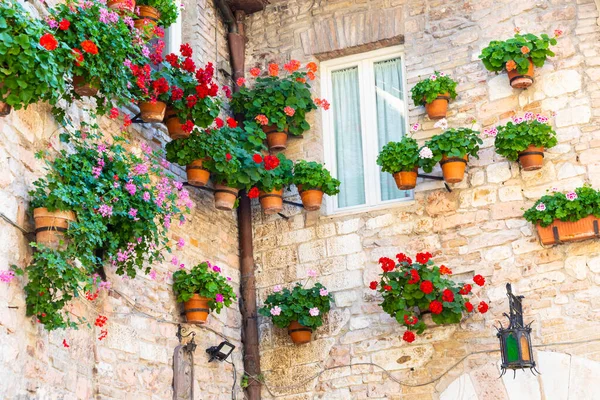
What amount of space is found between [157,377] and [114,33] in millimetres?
2229

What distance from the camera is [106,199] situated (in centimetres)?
531

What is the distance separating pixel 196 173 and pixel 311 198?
978 millimetres

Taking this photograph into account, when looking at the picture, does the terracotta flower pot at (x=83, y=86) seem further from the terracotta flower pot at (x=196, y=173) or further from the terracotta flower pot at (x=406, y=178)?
the terracotta flower pot at (x=406, y=178)

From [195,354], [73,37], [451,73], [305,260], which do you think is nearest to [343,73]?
[451,73]

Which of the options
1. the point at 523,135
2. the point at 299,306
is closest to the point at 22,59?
the point at 299,306

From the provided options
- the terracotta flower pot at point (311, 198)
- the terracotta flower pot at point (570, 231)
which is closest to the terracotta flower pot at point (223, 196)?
the terracotta flower pot at point (311, 198)

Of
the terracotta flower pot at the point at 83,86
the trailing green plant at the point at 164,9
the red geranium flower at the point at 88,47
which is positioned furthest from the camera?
the trailing green plant at the point at 164,9

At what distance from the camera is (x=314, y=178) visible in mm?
7141

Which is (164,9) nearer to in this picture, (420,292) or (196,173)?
(196,173)

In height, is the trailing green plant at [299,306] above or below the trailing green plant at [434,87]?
below

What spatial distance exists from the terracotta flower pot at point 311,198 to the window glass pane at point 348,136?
42 centimetres

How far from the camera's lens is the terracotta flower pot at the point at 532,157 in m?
6.73

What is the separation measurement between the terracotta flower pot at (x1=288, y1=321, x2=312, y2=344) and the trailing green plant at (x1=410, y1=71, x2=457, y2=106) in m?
1.94

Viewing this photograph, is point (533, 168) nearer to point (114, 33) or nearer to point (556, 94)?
point (556, 94)
